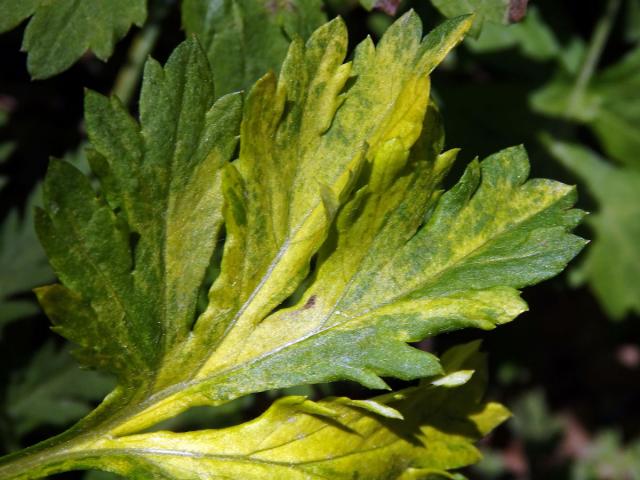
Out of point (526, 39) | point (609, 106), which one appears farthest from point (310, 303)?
point (609, 106)

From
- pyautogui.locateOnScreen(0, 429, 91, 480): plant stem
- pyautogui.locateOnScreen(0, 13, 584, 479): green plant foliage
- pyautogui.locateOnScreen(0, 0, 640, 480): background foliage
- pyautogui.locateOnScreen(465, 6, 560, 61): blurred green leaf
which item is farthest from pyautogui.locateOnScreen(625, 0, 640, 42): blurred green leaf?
pyautogui.locateOnScreen(0, 429, 91, 480): plant stem

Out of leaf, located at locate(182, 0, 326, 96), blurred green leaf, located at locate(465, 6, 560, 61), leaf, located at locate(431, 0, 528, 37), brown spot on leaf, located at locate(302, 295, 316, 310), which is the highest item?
leaf, located at locate(182, 0, 326, 96)

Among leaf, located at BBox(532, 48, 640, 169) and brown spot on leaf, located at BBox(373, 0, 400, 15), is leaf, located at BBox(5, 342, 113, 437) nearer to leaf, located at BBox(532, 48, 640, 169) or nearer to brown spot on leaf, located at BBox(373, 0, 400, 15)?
brown spot on leaf, located at BBox(373, 0, 400, 15)

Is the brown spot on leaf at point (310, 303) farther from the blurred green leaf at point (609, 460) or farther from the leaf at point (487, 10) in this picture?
the blurred green leaf at point (609, 460)

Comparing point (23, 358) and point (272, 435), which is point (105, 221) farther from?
point (23, 358)

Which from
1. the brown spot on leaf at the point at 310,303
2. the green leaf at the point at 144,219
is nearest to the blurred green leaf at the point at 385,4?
the green leaf at the point at 144,219

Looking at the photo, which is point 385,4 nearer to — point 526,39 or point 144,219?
point 144,219
